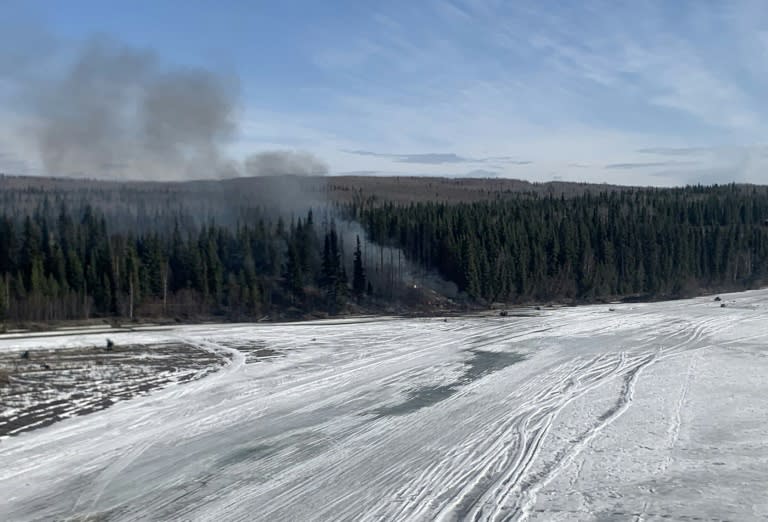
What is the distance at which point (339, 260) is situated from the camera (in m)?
83.4

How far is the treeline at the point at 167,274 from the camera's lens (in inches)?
2746

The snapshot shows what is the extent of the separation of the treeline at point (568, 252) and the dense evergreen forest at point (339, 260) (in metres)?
0.24

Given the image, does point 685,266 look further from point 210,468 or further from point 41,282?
point 210,468

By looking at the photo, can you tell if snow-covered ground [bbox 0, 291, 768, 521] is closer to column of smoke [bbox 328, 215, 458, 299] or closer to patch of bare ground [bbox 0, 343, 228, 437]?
patch of bare ground [bbox 0, 343, 228, 437]

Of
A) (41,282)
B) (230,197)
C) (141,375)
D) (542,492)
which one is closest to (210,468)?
(542,492)

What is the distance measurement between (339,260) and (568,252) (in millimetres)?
35883

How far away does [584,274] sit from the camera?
99.6 meters

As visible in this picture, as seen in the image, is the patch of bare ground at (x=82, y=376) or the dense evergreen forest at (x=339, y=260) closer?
the patch of bare ground at (x=82, y=376)

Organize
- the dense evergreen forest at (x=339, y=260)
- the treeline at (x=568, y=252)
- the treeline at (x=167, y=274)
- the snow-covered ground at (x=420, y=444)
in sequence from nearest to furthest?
the snow-covered ground at (x=420, y=444) → the treeline at (x=167, y=274) → the dense evergreen forest at (x=339, y=260) → the treeline at (x=568, y=252)

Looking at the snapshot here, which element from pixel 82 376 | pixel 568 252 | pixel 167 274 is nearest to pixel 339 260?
pixel 167 274

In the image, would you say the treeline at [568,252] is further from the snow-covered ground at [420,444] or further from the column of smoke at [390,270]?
the snow-covered ground at [420,444]

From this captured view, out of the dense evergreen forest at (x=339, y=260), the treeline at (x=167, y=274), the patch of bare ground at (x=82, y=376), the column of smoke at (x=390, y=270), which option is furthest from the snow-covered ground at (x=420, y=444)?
the column of smoke at (x=390, y=270)

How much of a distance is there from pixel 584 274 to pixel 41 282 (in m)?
68.7

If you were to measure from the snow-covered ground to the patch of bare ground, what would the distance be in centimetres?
137
